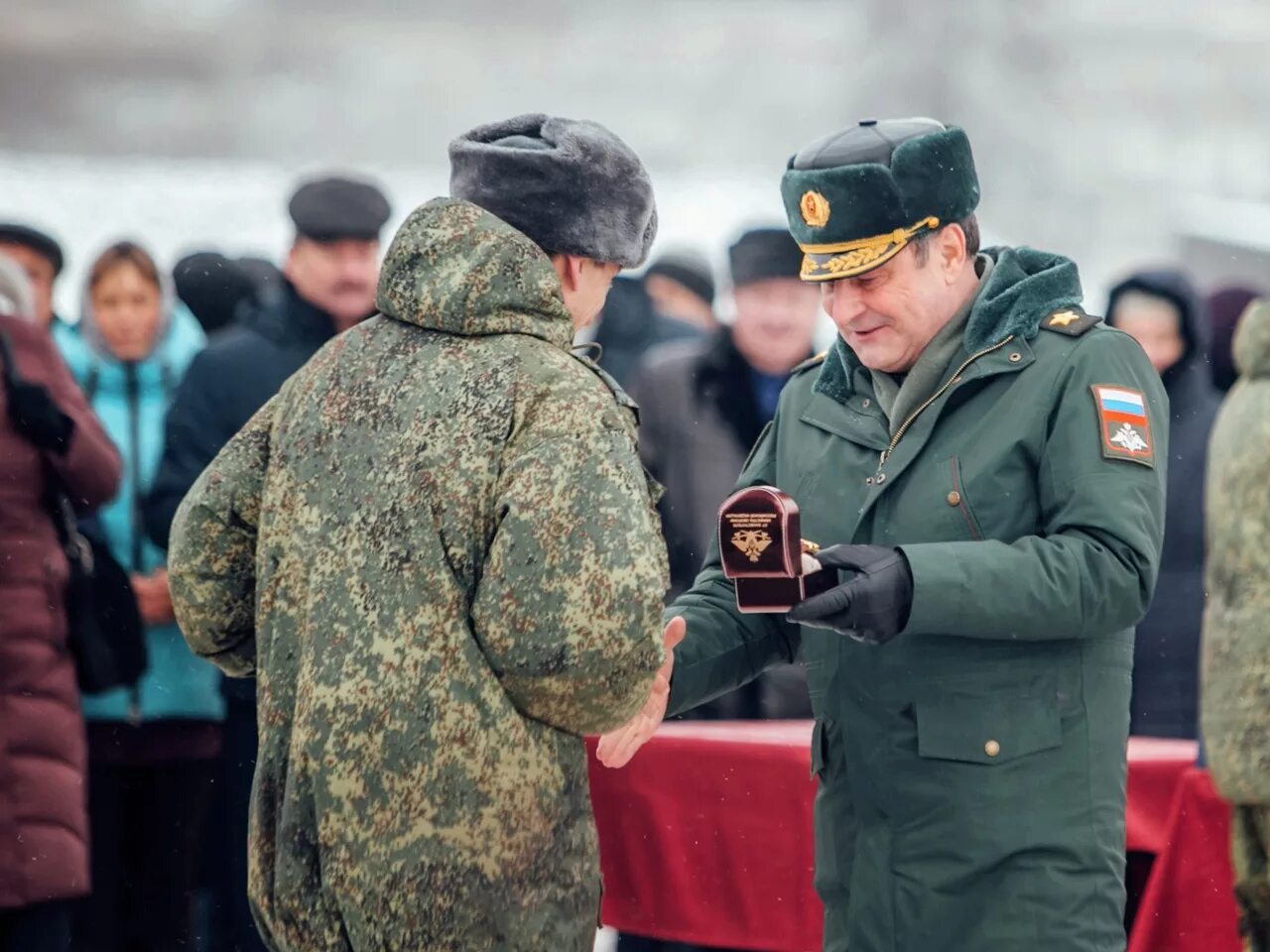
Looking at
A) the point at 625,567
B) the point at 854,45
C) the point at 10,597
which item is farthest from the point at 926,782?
the point at 854,45

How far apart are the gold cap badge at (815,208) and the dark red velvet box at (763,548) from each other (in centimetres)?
41

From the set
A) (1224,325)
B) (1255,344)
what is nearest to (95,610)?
(1255,344)

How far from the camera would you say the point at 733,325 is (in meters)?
4.55

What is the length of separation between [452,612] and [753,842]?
58.0 inches

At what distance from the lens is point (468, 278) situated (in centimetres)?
206

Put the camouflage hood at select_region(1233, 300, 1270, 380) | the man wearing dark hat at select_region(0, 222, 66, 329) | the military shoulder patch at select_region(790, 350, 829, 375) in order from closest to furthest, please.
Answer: the military shoulder patch at select_region(790, 350, 829, 375) < the camouflage hood at select_region(1233, 300, 1270, 380) < the man wearing dark hat at select_region(0, 222, 66, 329)

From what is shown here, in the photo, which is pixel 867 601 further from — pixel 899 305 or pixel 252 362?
pixel 252 362

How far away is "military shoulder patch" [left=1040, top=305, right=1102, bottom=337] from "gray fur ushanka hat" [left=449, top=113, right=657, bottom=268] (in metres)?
0.54

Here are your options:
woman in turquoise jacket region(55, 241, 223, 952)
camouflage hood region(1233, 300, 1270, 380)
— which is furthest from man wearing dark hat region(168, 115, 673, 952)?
woman in turquoise jacket region(55, 241, 223, 952)

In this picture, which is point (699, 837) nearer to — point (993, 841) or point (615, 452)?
point (993, 841)

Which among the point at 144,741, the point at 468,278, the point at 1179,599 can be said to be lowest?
the point at 144,741

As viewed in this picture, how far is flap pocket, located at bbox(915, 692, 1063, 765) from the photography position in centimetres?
219

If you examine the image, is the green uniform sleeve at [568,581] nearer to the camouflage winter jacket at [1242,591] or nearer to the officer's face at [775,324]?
the camouflage winter jacket at [1242,591]

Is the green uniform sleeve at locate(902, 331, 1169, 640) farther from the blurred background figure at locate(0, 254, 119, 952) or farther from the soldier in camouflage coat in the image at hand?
the blurred background figure at locate(0, 254, 119, 952)
